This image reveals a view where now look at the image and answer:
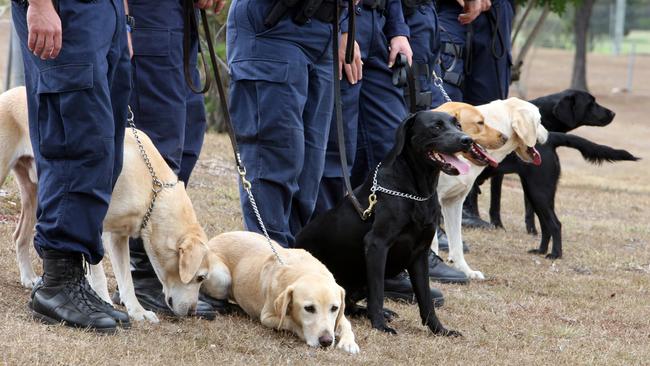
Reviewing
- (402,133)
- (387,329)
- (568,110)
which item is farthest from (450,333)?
(568,110)

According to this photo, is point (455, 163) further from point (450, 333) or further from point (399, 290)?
point (399, 290)

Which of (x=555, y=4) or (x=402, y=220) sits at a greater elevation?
(x=402, y=220)

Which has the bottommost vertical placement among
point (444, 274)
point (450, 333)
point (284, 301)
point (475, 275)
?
point (475, 275)

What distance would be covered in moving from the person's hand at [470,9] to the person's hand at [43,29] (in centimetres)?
407

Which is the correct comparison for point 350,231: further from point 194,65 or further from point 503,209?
point 503,209

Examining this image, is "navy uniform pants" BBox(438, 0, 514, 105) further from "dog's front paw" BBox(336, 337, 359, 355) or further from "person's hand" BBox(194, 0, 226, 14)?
"dog's front paw" BBox(336, 337, 359, 355)

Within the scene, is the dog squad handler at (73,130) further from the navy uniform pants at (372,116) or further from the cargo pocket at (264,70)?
the navy uniform pants at (372,116)

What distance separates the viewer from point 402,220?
15.1ft

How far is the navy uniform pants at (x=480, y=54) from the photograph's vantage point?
24.2ft

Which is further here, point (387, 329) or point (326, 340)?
point (387, 329)

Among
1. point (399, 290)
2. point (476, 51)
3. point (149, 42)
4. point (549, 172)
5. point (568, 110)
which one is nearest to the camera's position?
point (149, 42)

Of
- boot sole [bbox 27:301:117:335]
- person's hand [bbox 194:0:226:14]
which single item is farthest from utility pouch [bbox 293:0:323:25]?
boot sole [bbox 27:301:117:335]

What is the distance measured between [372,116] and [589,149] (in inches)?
102

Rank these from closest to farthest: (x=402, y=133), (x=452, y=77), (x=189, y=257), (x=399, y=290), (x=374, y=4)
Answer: (x=189, y=257), (x=402, y=133), (x=399, y=290), (x=374, y=4), (x=452, y=77)
